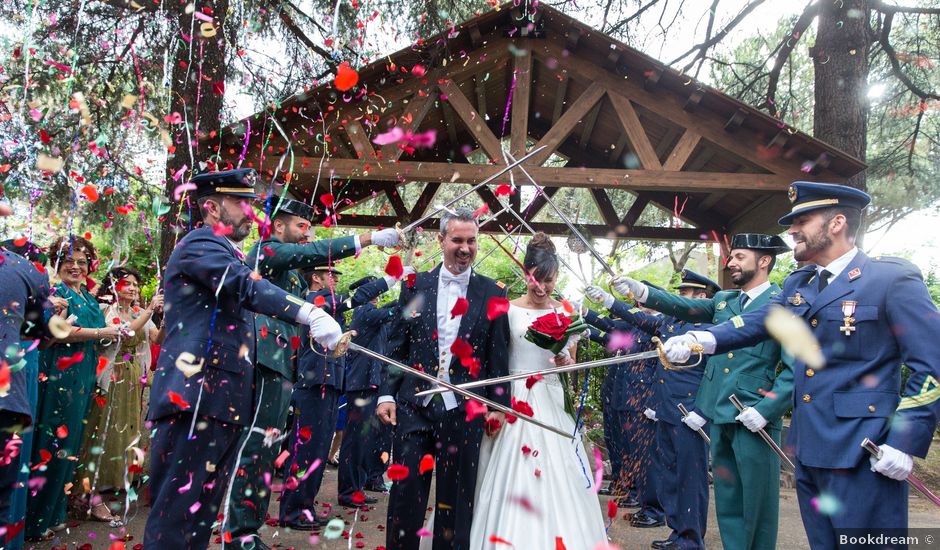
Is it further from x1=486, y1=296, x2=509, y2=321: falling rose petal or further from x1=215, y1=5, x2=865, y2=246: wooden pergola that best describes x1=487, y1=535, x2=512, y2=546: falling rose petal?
x1=215, y1=5, x2=865, y2=246: wooden pergola

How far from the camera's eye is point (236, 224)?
139 inches

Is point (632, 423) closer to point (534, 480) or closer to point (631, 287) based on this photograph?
point (631, 287)

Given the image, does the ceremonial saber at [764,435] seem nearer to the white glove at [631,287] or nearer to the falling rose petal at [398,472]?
the white glove at [631,287]

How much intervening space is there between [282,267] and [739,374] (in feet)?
9.42

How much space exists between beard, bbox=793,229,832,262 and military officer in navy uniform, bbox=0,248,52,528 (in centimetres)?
385

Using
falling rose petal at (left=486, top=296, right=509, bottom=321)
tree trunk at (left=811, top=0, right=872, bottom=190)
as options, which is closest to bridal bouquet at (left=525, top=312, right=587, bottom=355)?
falling rose petal at (left=486, top=296, right=509, bottom=321)

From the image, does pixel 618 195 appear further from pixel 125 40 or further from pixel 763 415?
pixel 763 415

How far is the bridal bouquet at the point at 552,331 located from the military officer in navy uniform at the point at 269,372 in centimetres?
107

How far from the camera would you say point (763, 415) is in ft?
13.8

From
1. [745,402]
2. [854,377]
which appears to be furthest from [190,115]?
[854,377]

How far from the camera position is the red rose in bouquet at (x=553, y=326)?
3916 millimetres

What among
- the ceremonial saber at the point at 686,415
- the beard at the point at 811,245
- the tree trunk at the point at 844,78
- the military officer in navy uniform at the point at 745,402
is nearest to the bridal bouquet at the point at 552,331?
the military officer in navy uniform at the point at 745,402

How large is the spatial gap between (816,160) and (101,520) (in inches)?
289

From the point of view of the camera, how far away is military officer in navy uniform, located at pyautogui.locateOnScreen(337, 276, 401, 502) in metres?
7.18
